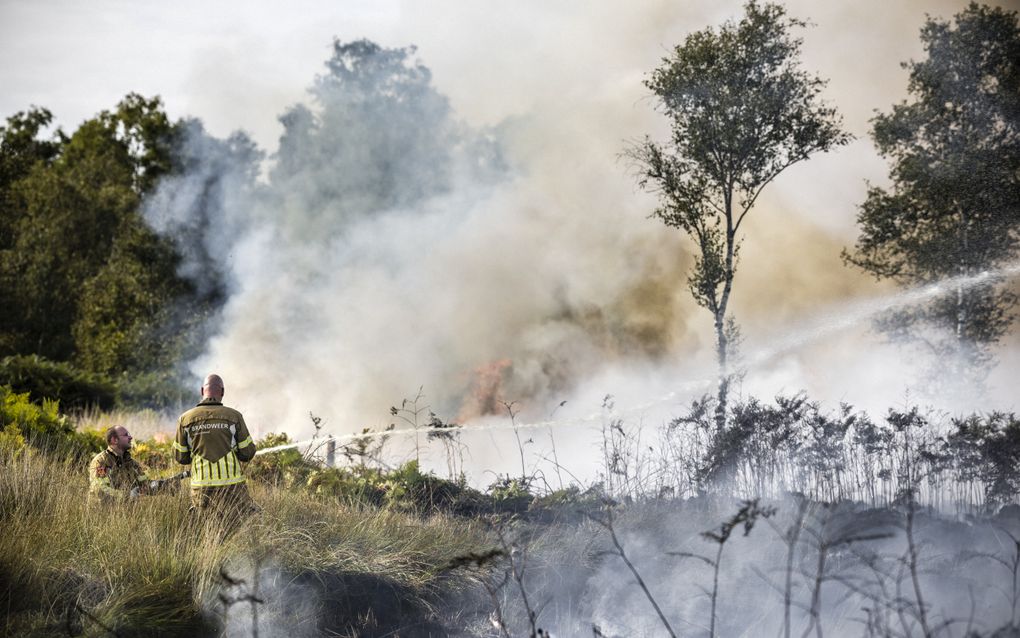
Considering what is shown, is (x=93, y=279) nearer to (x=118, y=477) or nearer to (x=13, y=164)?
(x=13, y=164)

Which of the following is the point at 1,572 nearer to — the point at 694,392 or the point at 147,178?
the point at 694,392

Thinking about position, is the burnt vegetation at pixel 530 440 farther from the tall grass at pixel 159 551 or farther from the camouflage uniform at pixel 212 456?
the camouflage uniform at pixel 212 456

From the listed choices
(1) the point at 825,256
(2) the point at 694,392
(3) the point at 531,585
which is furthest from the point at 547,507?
(1) the point at 825,256

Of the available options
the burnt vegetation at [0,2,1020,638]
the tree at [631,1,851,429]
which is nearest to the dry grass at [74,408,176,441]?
the burnt vegetation at [0,2,1020,638]

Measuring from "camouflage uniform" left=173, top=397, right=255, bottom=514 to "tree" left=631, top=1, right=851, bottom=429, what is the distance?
9.90 m

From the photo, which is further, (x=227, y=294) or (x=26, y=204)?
(x=26, y=204)

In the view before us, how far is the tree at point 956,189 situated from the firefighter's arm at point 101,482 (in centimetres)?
1448

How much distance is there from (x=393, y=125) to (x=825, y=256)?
1324 centimetres

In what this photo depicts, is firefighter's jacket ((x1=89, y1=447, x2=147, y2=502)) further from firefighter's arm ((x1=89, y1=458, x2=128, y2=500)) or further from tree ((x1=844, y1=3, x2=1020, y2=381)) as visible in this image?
tree ((x1=844, y1=3, x2=1020, y2=381))

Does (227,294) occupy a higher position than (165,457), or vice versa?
(227,294)

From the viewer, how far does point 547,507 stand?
10.9 m

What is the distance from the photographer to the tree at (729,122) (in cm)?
1678

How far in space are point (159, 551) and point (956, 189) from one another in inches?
613

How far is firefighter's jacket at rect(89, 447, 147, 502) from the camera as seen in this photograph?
911cm
